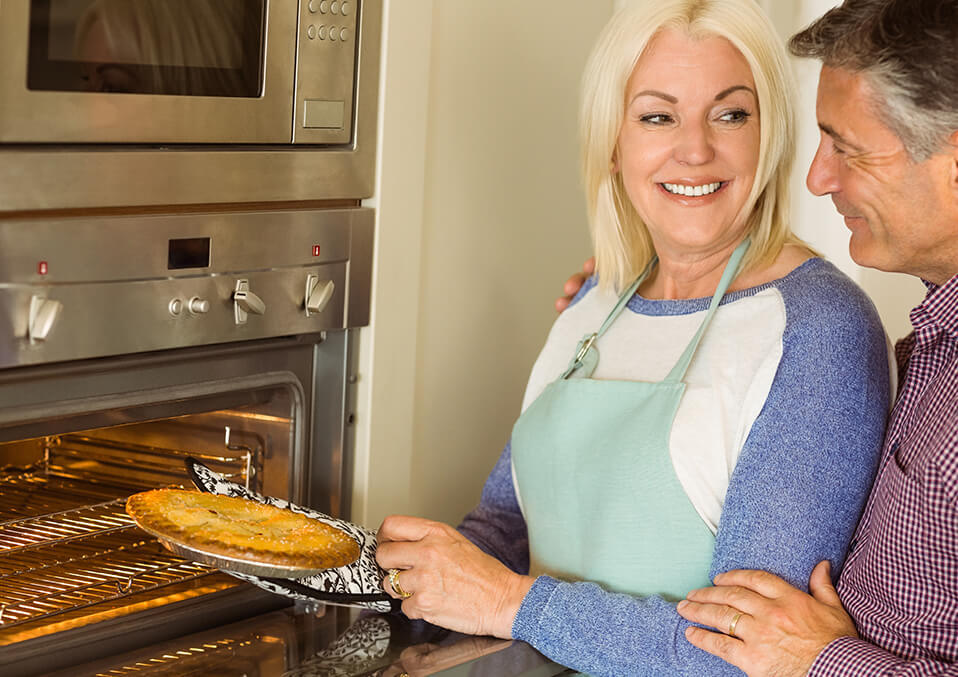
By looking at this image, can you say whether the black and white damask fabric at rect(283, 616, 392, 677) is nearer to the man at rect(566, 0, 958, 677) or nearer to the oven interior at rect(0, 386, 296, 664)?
the oven interior at rect(0, 386, 296, 664)

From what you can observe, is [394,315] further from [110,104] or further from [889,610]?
[889,610]

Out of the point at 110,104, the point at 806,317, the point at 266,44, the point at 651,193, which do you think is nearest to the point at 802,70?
the point at 651,193

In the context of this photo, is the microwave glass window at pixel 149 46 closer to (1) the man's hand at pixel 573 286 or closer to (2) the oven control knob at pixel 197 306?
(2) the oven control knob at pixel 197 306

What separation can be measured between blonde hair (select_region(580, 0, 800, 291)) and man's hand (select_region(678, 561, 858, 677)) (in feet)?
1.27

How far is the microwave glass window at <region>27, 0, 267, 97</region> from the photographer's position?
3.53 ft

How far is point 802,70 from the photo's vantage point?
82.6 inches

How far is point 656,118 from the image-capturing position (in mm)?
1418

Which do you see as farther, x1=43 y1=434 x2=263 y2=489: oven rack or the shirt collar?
x1=43 y1=434 x2=263 y2=489: oven rack

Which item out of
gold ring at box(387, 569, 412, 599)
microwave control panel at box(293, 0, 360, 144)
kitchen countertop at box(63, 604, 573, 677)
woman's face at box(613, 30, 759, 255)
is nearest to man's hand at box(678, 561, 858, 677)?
kitchen countertop at box(63, 604, 573, 677)

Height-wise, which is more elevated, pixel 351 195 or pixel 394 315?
pixel 351 195

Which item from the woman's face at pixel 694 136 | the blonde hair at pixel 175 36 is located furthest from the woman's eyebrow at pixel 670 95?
the blonde hair at pixel 175 36

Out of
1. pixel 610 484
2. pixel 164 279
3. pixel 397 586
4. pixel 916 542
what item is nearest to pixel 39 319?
pixel 164 279

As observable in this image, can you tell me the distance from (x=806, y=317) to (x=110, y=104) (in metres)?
0.73

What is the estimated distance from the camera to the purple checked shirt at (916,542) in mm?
1087
